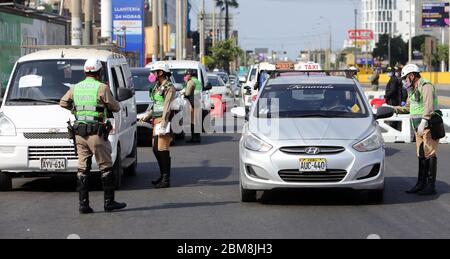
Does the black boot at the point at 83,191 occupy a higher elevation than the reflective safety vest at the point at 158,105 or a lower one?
lower

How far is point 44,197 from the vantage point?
12.1 meters

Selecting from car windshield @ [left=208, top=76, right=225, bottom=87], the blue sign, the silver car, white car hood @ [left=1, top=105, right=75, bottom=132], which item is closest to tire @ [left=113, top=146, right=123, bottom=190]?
white car hood @ [left=1, top=105, right=75, bottom=132]

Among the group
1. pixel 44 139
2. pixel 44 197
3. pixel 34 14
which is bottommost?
pixel 44 197

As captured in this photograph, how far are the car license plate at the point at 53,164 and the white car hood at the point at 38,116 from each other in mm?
437

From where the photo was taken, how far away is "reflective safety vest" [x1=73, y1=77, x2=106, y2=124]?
10461mm

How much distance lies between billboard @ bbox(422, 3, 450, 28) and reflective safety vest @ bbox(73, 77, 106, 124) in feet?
336

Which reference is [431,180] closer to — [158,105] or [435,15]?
[158,105]

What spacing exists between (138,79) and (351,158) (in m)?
11.5

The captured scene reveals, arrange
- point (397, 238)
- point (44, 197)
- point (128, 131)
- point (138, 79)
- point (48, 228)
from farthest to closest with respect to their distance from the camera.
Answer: point (138, 79) < point (128, 131) < point (44, 197) < point (48, 228) < point (397, 238)

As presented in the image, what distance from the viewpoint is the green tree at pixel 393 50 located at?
155 m

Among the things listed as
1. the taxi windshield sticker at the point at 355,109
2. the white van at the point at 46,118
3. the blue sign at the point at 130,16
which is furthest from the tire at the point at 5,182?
the blue sign at the point at 130,16

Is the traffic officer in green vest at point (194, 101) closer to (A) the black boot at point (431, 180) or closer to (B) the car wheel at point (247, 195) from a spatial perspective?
(A) the black boot at point (431, 180)
